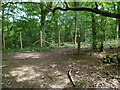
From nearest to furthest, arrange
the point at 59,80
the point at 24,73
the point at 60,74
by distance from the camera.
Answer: the point at 59,80 < the point at 60,74 < the point at 24,73

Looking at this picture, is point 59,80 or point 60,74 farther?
point 60,74

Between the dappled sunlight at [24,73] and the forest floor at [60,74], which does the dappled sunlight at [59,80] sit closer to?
the forest floor at [60,74]

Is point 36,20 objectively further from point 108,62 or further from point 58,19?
point 108,62

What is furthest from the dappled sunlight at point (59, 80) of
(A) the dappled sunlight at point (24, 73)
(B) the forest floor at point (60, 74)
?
(A) the dappled sunlight at point (24, 73)

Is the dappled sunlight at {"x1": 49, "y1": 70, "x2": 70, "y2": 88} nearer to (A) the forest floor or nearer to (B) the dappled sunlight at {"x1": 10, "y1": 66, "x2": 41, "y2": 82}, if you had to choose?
(A) the forest floor

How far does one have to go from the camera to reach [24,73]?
621 cm

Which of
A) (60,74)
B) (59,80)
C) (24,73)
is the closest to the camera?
(59,80)

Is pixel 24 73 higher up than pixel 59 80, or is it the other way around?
pixel 24 73

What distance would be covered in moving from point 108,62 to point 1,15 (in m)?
8.91

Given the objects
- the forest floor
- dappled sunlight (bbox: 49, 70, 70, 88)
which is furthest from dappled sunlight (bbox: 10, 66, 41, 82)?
dappled sunlight (bbox: 49, 70, 70, 88)

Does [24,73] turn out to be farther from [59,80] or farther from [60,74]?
[59,80]

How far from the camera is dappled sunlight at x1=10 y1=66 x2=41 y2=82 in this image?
18.8 feet

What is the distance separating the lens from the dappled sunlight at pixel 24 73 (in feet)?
18.8

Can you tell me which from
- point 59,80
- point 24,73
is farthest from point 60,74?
point 24,73
